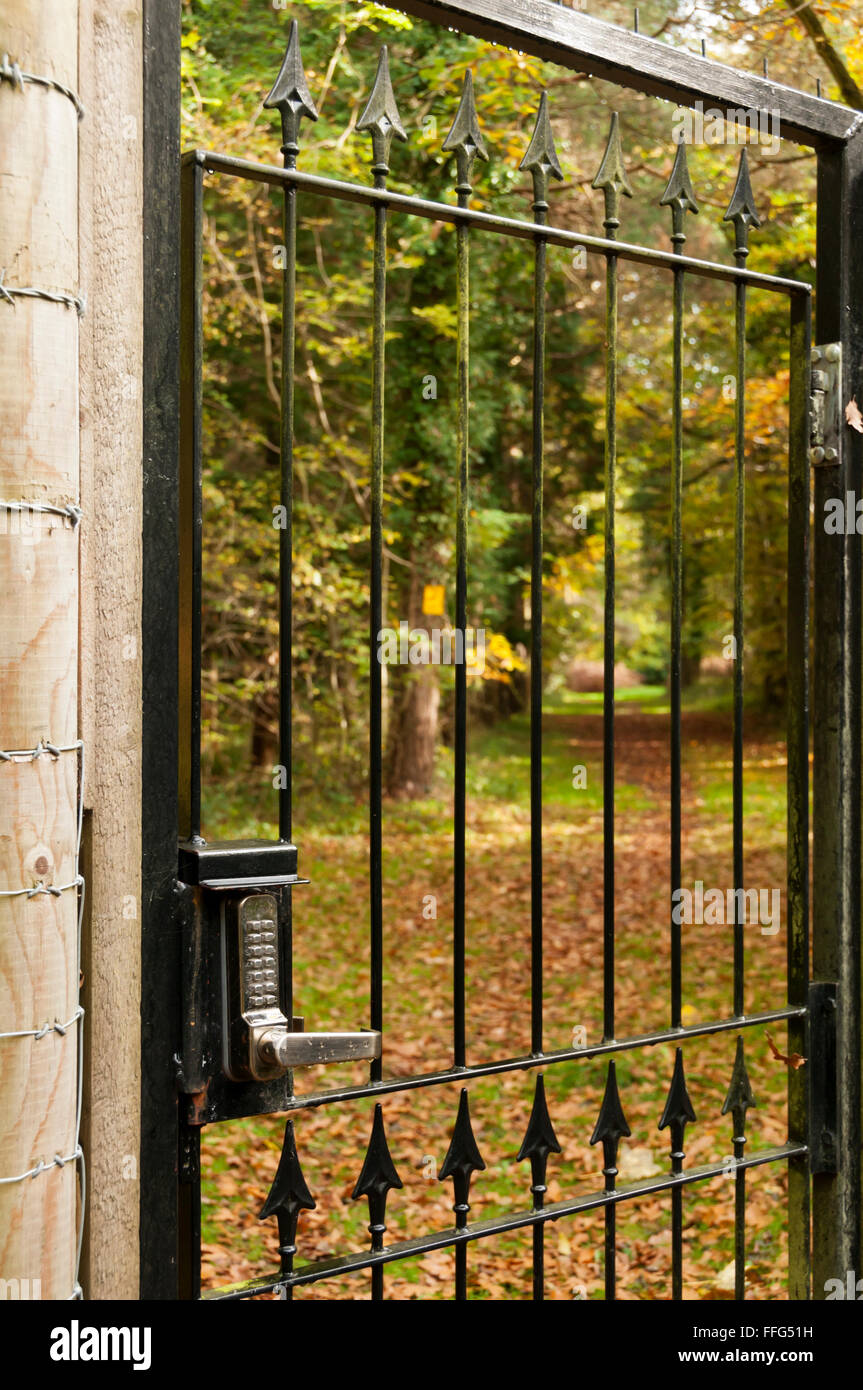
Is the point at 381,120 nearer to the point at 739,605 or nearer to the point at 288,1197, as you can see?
the point at 739,605

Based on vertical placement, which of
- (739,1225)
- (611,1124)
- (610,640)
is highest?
(610,640)

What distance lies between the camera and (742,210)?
2.51 metres

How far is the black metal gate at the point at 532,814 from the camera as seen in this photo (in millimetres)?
1744

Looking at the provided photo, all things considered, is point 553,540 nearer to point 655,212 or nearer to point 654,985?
point 655,212

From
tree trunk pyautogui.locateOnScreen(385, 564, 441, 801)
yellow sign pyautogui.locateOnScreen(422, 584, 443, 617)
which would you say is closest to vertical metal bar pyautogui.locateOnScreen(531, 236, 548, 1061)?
yellow sign pyautogui.locateOnScreen(422, 584, 443, 617)

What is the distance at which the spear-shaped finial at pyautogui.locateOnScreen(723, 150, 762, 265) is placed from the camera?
8.07 ft

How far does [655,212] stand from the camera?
11.2 metres

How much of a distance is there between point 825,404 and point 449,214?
1.06 metres

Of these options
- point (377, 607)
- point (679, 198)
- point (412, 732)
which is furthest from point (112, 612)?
point (412, 732)

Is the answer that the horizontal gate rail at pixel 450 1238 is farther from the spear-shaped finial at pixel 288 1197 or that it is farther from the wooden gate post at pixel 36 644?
the wooden gate post at pixel 36 644

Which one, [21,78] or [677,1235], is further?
[677,1235]

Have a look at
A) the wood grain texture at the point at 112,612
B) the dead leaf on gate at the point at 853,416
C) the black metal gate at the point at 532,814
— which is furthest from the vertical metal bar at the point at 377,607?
the dead leaf on gate at the point at 853,416
